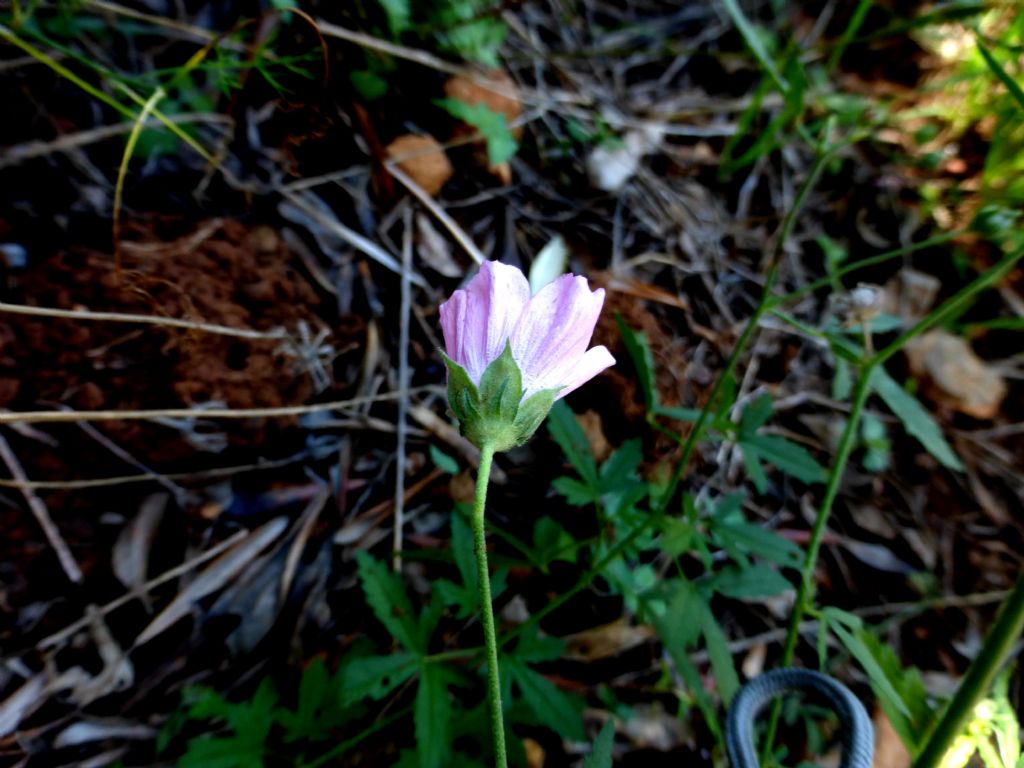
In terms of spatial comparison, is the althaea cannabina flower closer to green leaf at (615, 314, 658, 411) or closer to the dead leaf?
green leaf at (615, 314, 658, 411)

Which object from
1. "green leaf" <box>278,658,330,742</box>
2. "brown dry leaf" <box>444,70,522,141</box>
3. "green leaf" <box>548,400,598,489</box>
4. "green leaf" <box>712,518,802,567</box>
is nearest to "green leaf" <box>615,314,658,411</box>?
"green leaf" <box>548,400,598,489</box>

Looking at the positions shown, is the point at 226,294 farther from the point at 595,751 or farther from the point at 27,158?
the point at 595,751

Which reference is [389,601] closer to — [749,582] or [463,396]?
[463,396]

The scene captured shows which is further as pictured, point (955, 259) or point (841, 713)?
point (955, 259)

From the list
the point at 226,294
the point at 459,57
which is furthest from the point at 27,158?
the point at 459,57

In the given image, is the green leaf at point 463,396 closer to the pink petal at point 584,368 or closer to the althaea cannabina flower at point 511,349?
the althaea cannabina flower at point 511,349
